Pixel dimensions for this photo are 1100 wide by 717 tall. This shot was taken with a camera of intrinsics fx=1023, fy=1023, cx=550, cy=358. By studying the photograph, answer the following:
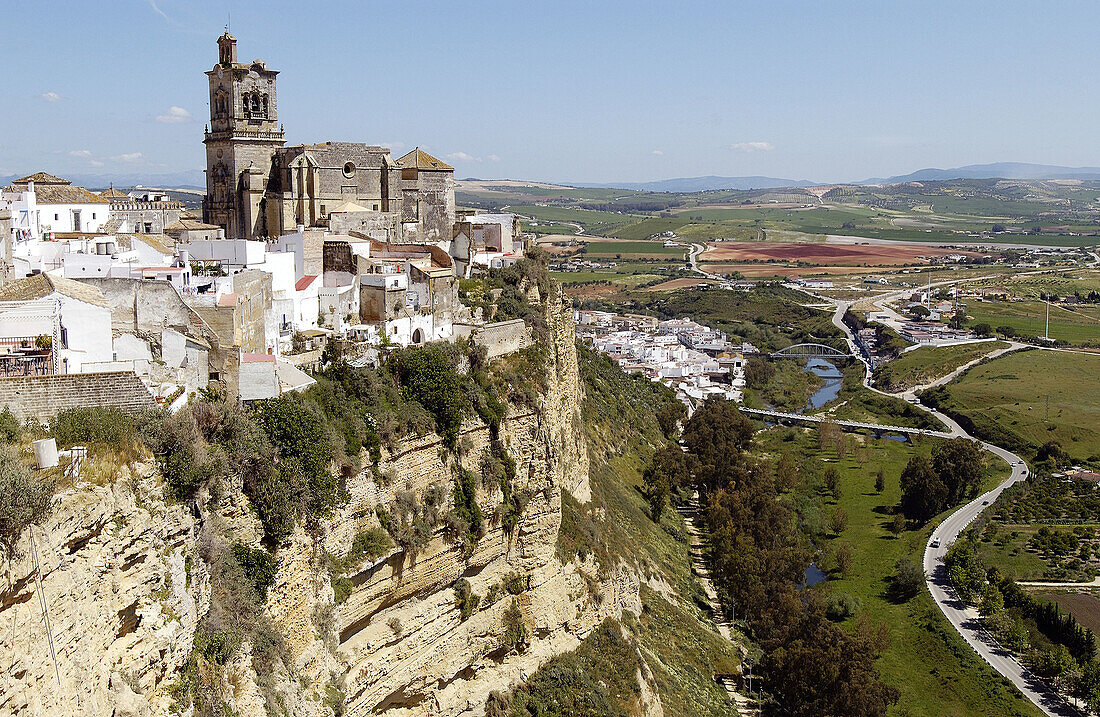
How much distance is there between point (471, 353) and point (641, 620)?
10.9m

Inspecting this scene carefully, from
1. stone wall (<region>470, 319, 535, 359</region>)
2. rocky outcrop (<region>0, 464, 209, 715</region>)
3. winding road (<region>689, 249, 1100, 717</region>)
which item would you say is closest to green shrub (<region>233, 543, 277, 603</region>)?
rocky outcrop (<region>0, 464, 209, 715</region>)

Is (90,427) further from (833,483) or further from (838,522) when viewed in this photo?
(833,483)

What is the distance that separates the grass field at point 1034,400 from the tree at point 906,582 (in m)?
27.7

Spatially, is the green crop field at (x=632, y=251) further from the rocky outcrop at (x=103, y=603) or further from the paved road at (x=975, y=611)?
the rocky outcrop at (x=103, y=603)

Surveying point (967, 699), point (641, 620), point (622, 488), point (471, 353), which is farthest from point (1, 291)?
point (967, 699)

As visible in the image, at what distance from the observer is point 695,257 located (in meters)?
181

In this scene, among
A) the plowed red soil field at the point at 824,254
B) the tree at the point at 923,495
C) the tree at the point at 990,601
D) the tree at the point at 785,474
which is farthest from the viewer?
the plowed red soil field at the point at 824,254

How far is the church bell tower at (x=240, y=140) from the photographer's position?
2748cm

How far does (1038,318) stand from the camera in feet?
371

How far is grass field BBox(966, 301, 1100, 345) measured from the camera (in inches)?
4119

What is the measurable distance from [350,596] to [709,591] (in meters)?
25.0

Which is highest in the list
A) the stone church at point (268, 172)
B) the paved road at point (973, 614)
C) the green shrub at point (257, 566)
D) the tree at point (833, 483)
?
the stone church at point (268, 172)

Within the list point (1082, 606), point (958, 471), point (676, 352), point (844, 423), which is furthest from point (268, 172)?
point (676, 352)

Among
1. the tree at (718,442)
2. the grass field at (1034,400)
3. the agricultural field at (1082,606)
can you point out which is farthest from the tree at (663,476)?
the grass field at (1034,400)
